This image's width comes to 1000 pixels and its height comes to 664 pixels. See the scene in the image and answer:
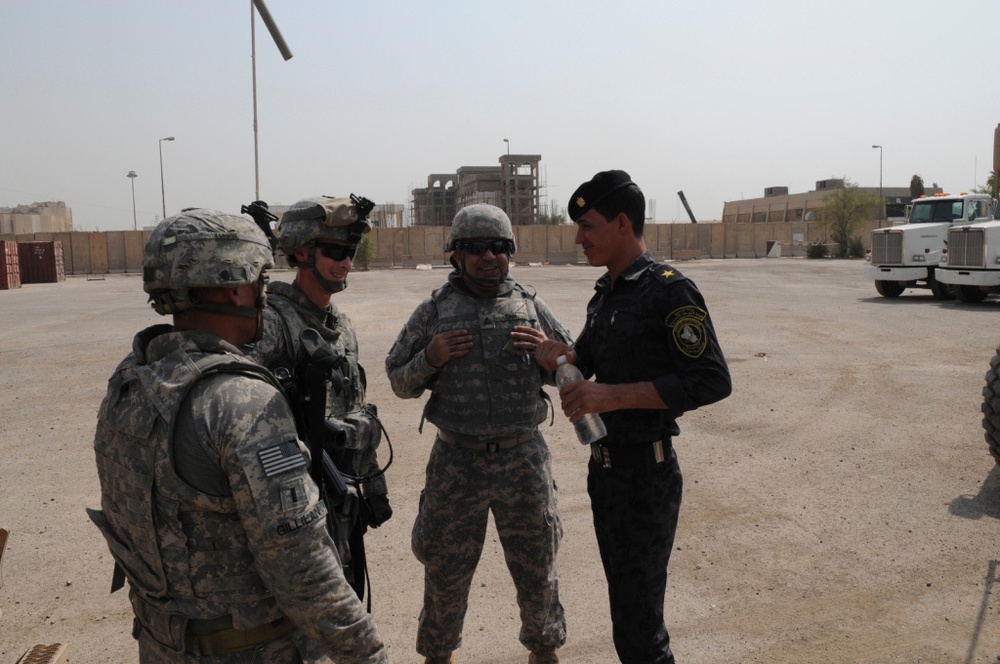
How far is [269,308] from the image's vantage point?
287 cm

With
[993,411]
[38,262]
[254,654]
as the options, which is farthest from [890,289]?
[38,262]

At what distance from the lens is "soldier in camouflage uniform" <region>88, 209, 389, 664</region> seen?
1732mm

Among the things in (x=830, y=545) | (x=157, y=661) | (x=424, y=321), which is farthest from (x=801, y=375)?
(x=157, y=661)

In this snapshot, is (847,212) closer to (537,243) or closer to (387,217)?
(537,243)

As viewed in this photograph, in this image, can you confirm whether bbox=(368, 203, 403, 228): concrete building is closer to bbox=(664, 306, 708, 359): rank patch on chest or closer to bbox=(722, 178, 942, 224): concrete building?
bbox=(722, 178, 942, 224): concrete building

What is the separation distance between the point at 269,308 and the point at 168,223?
3.07 feet

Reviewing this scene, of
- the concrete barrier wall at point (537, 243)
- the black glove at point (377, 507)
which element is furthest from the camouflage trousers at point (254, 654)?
the concrete barrier wall at point (537, 243)

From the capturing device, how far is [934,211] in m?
19.3

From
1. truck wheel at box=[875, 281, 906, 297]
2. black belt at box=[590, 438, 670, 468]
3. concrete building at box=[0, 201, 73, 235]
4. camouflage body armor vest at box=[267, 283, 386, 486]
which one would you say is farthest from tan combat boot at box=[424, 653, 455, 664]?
concrete building at box=[0, 201, 73, 235]

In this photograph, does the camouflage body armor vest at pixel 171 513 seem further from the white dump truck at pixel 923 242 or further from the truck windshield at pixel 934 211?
the truck windshield at pixel 934 211

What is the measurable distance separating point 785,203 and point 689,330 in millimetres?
85781

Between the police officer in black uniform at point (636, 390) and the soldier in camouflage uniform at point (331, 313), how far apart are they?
739mm

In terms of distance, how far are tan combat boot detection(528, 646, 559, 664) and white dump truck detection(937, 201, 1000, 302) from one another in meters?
16.9

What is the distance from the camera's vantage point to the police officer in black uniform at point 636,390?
2621 mm
